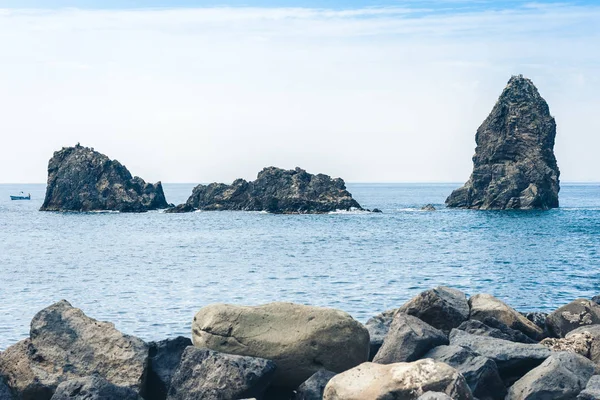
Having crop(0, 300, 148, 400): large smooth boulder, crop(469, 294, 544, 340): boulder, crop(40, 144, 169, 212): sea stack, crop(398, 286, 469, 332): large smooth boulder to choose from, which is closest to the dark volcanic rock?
crop(40, 144, 169, 212): sea stack

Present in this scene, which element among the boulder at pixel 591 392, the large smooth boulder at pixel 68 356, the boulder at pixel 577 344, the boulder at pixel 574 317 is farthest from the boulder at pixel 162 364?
the boulder at pixel 574 317

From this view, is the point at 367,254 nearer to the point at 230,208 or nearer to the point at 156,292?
the point at 156,292

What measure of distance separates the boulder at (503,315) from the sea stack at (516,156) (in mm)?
110321

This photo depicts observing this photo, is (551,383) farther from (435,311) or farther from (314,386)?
(435,311)

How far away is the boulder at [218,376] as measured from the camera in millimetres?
14031

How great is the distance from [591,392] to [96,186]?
140 meters

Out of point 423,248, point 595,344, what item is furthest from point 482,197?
point 595,344

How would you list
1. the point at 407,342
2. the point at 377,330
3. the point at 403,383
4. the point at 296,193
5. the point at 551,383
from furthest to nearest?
the point at 296,193, the point at 377,330, the point at 407,342, the point at 551,383, the point at 403,383

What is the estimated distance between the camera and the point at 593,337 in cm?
1788

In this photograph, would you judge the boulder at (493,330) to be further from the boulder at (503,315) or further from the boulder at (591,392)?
the boulder at (591,392)

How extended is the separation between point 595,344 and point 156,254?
52492 millimetres

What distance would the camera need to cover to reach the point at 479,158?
13775cm

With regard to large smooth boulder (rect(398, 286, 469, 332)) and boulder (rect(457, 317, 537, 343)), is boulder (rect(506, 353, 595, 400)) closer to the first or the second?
boulder (rect(457, 317, 537, 343))

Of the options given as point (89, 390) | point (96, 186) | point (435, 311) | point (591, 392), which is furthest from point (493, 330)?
point (96, 186)
